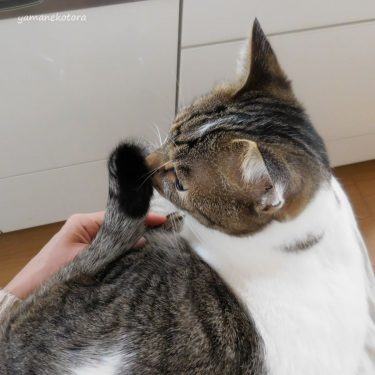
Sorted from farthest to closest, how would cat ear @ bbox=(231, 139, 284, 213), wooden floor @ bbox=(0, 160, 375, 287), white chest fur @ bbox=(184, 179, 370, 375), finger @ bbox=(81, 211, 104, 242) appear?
wooden floor @ bbox=(0, 160, 375, 287) < finger @ bbox=(81, 211, 104, 242) < white chest fur @ bbox=(184, 179, 370, 375) < cat ear @ bbox=(231, 139, 284, 213)

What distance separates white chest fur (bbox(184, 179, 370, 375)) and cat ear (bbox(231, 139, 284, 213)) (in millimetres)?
59

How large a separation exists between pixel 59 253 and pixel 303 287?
1.46ft

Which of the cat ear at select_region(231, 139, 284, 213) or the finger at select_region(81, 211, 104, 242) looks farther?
the finger at select_region(81, 211, 104, 242)

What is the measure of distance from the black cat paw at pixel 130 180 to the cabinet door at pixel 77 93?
25 centimetres

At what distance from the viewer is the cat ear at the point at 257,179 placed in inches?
23.8

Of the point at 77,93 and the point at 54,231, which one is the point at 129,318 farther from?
the point at 54,231

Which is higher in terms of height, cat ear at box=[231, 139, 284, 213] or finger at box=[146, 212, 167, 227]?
cat ear at box=[231, 139, 284, 213]

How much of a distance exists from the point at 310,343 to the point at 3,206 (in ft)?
2.87

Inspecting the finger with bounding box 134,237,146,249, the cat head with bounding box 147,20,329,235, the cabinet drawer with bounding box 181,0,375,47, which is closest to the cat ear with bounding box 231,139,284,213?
the cat head with bounding box 147,20,329,235

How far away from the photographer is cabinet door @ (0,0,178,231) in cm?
86

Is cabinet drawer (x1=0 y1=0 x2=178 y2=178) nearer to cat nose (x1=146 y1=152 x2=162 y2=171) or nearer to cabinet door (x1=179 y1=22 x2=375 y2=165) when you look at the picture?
cabinet door (x1=179 y1=22 x2=375 y2=165)

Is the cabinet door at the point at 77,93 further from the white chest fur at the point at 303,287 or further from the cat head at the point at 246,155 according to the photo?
the white chest fur at the point at 303,287

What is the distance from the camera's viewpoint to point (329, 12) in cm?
99

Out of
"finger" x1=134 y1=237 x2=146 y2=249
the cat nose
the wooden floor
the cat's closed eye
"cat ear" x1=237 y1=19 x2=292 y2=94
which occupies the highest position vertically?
"cat ear" x1=237 y1=19 x2=292 y2=94
